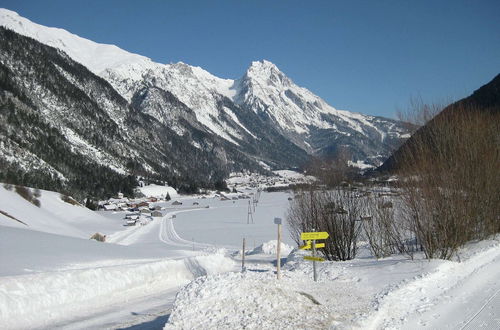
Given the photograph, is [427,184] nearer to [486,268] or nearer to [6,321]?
[486,268]

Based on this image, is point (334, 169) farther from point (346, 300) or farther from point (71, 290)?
point (71, 290)

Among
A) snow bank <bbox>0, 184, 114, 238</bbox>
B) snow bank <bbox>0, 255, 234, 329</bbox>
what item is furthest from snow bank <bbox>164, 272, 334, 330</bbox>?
snow bank <bbox>0, 184, 114, 238</bbox>

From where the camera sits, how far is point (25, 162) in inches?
5202

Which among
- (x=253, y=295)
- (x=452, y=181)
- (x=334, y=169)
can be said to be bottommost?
(x=253, y=295)

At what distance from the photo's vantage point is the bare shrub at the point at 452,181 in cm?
1542

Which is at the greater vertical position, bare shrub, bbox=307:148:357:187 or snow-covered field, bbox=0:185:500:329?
bare shrub, bbox=307:148:357:187

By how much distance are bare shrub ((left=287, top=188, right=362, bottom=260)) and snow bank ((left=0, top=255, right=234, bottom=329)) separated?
26.6 ft

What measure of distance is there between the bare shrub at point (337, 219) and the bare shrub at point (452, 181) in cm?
429

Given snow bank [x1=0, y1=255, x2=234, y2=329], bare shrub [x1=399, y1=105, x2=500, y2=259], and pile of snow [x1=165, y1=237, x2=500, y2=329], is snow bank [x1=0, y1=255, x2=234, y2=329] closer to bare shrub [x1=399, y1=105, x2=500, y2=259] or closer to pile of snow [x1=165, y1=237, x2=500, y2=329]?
pile of snow [x1=165, y1=237, x2=500, y2=329]

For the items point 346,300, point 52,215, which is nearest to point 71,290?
point 346,300

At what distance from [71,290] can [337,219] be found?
43.2ft

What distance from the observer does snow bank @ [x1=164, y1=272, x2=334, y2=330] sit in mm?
8820

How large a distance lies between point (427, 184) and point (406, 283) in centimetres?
570

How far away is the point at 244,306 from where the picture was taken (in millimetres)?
9539
